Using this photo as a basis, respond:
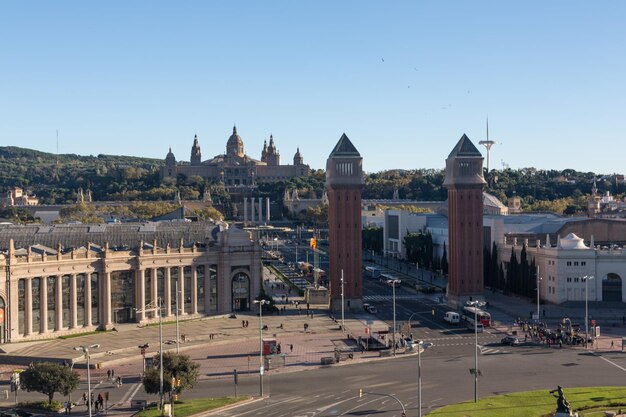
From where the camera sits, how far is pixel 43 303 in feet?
277

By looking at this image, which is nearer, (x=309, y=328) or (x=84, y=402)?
(x=84, y=402)

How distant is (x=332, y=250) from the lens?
4227 inches

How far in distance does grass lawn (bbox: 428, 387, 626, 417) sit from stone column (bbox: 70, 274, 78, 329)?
47.1m

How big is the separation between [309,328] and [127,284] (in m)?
21.3

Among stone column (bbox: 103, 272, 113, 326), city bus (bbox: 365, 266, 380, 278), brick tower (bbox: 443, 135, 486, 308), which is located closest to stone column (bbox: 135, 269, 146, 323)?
stone column (bbox: 103, 272, 113, 326)

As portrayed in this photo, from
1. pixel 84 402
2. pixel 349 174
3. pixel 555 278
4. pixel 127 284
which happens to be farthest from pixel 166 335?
pixel 555 278

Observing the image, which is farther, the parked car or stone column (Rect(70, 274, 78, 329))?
stone column (Rect(70, 274, 78, 329))

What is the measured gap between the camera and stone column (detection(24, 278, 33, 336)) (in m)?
82.8

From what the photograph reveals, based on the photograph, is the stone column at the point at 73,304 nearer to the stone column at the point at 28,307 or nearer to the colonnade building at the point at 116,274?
the colonnade building at the point at 116,274

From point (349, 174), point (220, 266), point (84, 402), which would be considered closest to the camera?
point (84, 402)

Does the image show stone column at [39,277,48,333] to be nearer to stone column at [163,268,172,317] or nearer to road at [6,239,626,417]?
stone column at [163,268,172,317]

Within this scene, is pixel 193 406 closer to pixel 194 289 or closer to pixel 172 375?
pixel 172 375

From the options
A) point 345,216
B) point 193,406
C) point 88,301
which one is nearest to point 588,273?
point 345,216

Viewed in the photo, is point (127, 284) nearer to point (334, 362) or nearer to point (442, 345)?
point (334, 362)
